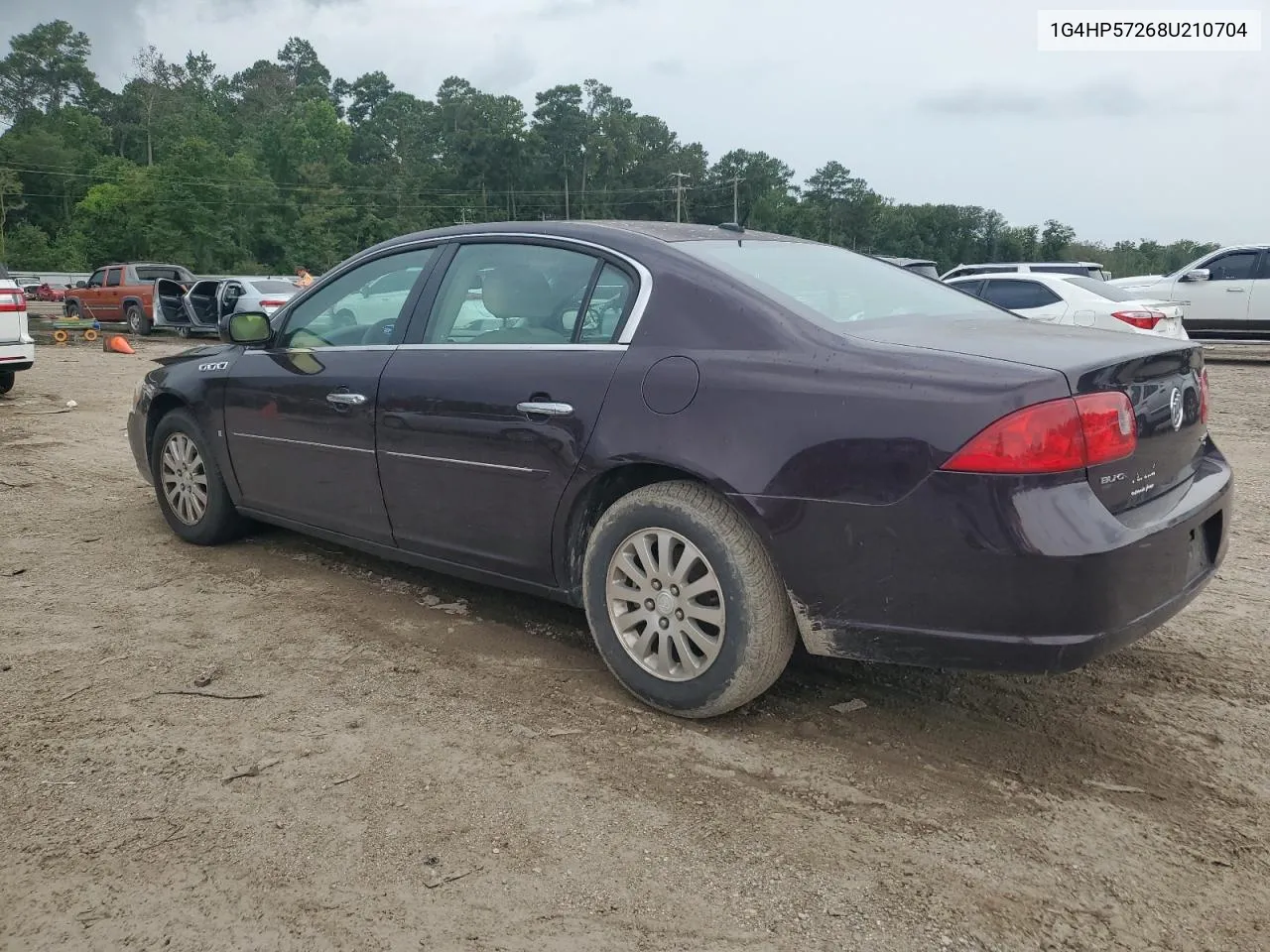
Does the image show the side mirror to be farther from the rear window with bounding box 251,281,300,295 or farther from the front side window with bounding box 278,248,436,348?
the rear window with bounding box 251,281,300,295

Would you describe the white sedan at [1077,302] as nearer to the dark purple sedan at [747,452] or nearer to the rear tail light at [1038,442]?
the dark purple sedan at [747,452]

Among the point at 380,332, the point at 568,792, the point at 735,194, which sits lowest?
the point at 568,792

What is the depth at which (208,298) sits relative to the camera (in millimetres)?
21984

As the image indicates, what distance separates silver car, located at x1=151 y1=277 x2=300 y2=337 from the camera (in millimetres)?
20125

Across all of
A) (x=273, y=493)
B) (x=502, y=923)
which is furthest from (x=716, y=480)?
(x=273, y=493)

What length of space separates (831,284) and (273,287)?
1896 centimetres

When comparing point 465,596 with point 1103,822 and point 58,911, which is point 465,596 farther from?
point 1103,822

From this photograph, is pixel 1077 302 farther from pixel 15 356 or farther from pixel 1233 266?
pixel 15 356

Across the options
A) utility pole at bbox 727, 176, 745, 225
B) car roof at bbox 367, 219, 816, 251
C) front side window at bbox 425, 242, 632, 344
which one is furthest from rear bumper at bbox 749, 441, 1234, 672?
utility pole at bbox 727, 176, 745, 225

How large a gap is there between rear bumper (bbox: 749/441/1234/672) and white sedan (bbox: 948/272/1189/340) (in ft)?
29.8

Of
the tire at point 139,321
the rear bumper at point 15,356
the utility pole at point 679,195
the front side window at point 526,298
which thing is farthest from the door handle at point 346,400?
the utility pole at point 679,195

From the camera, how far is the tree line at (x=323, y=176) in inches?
2530

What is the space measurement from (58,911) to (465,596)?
7.35 ft

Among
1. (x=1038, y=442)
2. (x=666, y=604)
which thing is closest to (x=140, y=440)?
(x=666, y=604)
